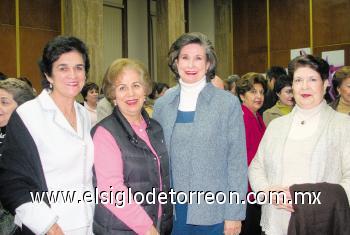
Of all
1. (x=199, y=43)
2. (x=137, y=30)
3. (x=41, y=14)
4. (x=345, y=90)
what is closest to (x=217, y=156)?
(x=199, y=43)

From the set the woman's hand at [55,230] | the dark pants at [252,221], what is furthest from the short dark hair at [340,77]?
the woman's hand at [55,230]

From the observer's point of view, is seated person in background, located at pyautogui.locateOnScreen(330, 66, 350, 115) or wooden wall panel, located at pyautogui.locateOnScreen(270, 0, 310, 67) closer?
seated person in background, located at pyautogui.locateOnScreen(330, 66, 350, 115)

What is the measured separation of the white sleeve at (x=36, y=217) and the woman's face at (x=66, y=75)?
58 centimetres

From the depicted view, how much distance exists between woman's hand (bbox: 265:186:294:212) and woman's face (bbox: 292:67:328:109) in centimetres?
46

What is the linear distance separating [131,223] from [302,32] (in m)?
9.47

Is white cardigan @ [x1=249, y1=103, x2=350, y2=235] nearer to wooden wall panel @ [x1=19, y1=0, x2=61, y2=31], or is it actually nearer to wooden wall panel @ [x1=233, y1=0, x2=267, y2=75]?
wooden wall panel @ [x1=19, y1=0, x2=61, y2=31]

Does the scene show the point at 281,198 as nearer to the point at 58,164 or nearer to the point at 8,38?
the point at 58,164

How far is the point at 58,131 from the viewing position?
2004 millimetres

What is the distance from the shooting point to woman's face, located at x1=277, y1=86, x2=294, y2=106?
3748 mm

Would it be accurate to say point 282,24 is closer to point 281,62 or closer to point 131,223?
point 281,62

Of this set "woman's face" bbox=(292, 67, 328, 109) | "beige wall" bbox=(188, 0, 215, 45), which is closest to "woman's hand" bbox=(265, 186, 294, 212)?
"woman's face" bbox=(292, 67, 328, 109)

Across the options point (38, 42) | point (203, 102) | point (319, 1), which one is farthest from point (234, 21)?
point (203, 102)

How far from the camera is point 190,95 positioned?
2.35 metres

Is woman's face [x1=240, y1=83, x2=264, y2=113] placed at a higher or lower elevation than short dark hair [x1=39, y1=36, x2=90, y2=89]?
lower
